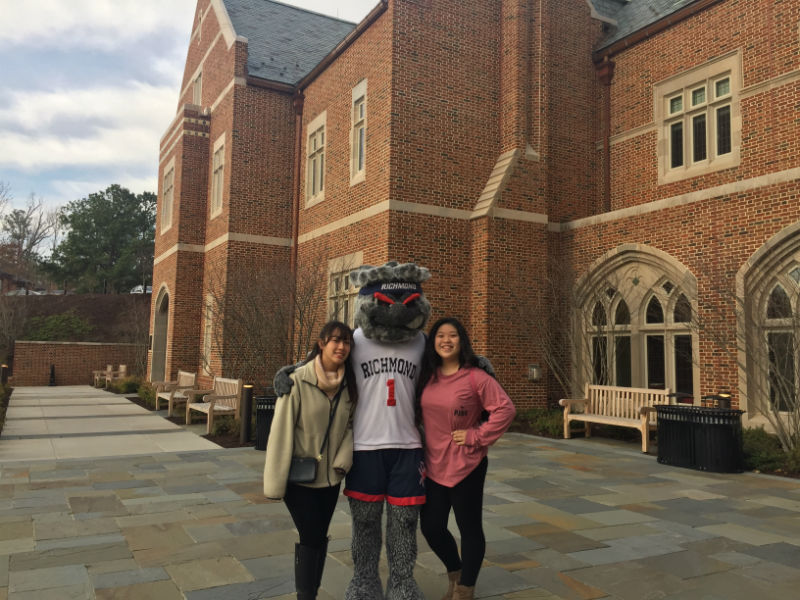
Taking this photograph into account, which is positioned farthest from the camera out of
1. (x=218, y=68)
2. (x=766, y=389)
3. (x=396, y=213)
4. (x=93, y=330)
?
(x=93, y=330)

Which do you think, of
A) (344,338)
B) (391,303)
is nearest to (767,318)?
(391,303)

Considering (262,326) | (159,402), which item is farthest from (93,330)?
(262,326)

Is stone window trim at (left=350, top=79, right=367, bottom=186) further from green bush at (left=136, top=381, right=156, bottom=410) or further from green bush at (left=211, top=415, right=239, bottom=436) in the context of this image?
green bush at (left=136, top=381, right=156, bottom=410)

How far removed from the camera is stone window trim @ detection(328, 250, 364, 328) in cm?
1309

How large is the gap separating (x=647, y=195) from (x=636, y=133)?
1406mm

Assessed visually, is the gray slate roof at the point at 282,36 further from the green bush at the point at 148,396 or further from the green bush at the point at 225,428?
the green bush at the point at 225,428

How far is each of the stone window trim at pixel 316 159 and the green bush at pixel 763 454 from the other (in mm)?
10270

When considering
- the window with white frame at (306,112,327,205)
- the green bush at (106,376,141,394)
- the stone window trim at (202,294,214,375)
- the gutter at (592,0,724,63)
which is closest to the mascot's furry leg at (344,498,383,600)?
the gutter at (592,0,724,63)

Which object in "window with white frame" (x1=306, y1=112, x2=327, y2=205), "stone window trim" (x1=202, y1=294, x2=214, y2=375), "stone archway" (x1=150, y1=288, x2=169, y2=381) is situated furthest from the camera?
"stone archway" (x1=150, y1=288, x2=169, y2=381)

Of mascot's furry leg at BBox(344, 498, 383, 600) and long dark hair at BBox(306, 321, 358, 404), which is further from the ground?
long dark hair at BBox(306, 321, 358, 404)

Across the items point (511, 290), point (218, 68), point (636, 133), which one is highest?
point (218, 68)

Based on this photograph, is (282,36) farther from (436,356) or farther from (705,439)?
(436,356)

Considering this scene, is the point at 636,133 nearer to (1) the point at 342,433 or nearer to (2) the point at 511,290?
(2) the point at 511,290

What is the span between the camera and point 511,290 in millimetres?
12109
